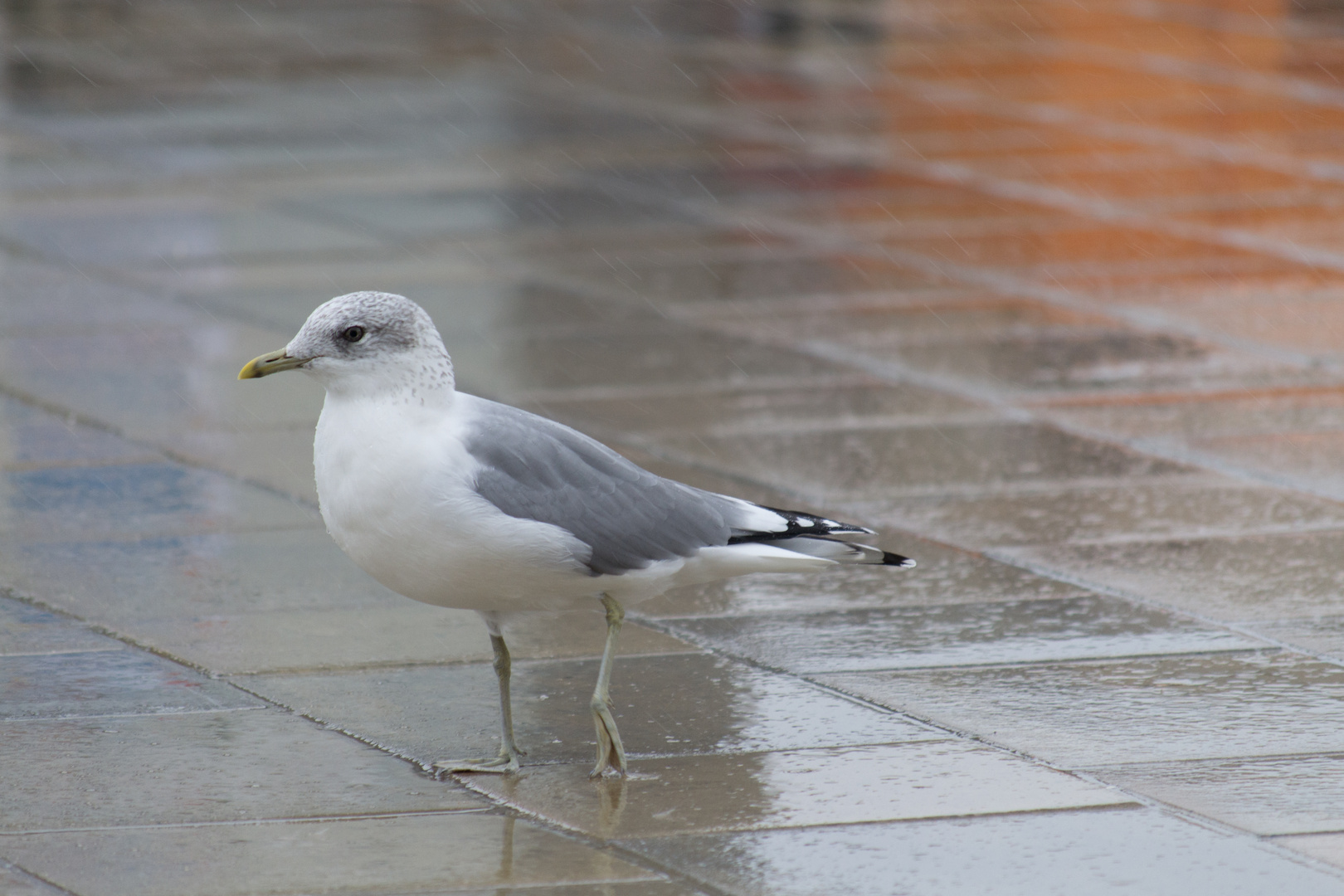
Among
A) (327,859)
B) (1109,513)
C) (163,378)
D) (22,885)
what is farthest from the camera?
(163,378)

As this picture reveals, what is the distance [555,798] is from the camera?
5367 mm

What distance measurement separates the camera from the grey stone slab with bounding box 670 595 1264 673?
256 inches

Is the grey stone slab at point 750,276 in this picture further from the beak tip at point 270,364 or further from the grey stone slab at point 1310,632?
the beak tip at point 270,364

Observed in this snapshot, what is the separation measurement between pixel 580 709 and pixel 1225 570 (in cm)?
261

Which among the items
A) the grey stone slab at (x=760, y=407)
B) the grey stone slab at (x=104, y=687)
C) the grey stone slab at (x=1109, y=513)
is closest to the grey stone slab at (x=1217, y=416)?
the grey stone slab at (x=760, y=407)

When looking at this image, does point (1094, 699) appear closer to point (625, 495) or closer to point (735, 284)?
point (625, 495)

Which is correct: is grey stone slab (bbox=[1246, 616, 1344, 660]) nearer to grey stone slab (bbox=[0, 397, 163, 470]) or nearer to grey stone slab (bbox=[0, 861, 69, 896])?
grey stone slab (bbox=[0, 861, 69, 896])

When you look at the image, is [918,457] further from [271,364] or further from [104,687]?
[271,364]

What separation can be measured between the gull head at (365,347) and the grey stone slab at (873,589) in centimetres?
193

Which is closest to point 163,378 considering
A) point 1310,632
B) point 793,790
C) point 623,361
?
point 623,361

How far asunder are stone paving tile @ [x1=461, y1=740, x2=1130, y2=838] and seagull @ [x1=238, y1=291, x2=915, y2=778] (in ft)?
0.47

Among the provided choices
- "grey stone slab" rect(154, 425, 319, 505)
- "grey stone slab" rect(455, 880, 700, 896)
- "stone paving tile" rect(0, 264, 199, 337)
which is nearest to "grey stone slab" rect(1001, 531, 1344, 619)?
"grey stone slab" rect(455, 880, 700, 896)

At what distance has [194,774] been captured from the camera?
17.9ft

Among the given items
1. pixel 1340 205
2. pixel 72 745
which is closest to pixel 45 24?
pixel 1340 205
